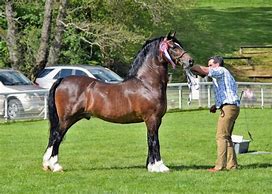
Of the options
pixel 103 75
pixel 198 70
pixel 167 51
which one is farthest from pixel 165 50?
pixel 103 75

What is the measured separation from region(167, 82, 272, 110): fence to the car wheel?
690cm

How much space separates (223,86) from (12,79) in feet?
54.2

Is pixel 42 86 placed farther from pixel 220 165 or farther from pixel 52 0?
pixel 220 165

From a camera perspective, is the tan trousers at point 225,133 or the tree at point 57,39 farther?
the tree at point 57,39

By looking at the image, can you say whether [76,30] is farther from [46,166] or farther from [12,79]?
[46,166]

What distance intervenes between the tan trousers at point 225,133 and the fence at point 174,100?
46.7 ft

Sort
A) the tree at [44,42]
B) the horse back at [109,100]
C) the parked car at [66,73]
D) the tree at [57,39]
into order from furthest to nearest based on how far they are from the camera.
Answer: the tree at [57,39]
the tree at [44,42]
the parked car at [66,73]
the horse back at [109,100]

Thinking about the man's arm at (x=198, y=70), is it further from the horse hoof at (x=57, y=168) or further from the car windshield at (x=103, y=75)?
the car windshield at (x=103, y=75)

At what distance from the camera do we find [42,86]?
3177cm

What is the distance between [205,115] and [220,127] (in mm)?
16014

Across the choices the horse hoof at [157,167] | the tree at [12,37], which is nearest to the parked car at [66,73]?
the tree at [12,37]

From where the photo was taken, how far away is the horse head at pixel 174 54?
14406 mm

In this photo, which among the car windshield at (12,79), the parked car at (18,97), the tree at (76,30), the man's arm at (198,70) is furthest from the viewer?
the tree at (76,30)

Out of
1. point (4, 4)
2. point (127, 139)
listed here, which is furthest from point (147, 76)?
point (4, 4)
